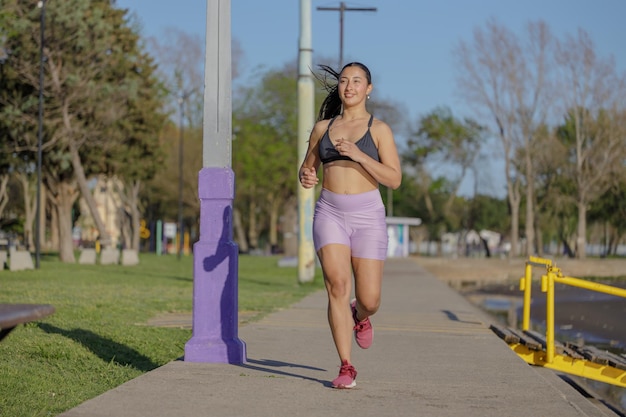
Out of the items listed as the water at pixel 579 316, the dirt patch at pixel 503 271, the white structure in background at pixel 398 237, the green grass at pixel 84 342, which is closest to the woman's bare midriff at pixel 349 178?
the green grass at pixel 84 342

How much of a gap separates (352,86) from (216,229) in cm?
171

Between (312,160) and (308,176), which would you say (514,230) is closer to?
(312,160)

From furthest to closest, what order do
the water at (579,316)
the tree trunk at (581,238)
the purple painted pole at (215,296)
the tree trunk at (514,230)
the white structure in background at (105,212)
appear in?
1. the white structure in background at (105,212)
2. the tree trunk at (514,230)
3. the tree trunk at (581,238)
4. the water at (579,316)
5. the purple painted pole at (215,296)

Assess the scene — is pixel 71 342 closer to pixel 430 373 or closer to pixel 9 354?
pixel 9 354

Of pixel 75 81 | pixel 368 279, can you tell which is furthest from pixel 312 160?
pixel 75 81

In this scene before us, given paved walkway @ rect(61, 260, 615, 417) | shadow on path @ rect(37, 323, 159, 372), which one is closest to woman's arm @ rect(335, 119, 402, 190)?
paved walkway @ rect(61, 260, 615, 417)

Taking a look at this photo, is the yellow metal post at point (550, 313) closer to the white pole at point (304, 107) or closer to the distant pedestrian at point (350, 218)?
the distant pedestrian at point (350, 218)

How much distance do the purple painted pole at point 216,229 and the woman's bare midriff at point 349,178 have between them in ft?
4.39

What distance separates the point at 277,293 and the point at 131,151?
73.4 ft

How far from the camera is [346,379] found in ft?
22.9

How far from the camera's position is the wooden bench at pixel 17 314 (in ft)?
15.3

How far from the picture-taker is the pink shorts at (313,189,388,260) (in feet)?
23.1

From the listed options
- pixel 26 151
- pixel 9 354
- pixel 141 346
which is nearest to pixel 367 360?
pixel 141 346

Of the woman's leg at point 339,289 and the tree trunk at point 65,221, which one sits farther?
the tree trunk at point 65,221
